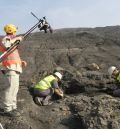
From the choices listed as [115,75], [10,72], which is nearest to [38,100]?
[10,72]

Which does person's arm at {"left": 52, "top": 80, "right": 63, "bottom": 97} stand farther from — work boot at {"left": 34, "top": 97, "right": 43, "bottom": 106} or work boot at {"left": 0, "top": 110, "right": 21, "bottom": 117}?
work boot at {"left": 0, "top": 110, "right": 21, "bottom": 117}

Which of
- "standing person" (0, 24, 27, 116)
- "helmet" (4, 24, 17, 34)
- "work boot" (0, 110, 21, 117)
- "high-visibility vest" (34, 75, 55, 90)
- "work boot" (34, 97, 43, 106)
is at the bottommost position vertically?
"work boot" (34, 97, 43, 106)

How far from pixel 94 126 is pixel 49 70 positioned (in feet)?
15.2

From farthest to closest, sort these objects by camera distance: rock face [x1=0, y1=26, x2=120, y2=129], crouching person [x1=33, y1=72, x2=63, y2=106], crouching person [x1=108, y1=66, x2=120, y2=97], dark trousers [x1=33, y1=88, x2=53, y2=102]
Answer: crouching person [x1=108, y1=66, x2=120, y2=97] → dark trousers [x1=33, y1=88, x2=53, y2=102] → crouching person [x1=33, y1=72, x2=63, y2=106] → rock face [x1=0, y1=26, x2=120, y2=129]

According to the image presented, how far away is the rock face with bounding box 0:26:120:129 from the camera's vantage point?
8945 millimetres

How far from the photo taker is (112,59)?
14336mm

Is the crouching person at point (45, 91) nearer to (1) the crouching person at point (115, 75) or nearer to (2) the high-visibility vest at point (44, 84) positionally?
(2) the high-visibility vest at point (44, 84)

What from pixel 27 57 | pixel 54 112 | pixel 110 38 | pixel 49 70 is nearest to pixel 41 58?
pixel 27 57

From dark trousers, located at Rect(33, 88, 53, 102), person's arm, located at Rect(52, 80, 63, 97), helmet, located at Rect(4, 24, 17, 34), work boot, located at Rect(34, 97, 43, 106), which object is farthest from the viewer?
person's arm, located at Rect(52, 80, 63, 97)

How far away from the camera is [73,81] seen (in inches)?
472

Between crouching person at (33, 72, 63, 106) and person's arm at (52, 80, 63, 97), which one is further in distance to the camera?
person's arm at (52, 80, 63, 97)

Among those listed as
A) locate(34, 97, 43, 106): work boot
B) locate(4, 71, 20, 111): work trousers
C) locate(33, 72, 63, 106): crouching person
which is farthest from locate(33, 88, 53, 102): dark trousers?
locate(4, 71, 20, 111): work trousers

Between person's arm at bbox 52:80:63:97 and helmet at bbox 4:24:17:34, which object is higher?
helmet at bbox 4:24:17:34

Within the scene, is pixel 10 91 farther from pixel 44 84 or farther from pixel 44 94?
pixel 44 84
